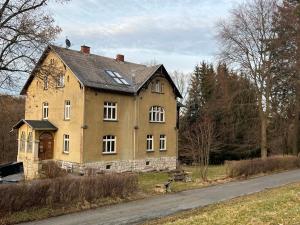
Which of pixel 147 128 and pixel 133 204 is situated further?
pixel 147 128

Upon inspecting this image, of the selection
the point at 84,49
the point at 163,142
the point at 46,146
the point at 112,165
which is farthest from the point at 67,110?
the point at 163,142

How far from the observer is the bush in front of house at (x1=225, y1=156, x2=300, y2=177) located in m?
25.7

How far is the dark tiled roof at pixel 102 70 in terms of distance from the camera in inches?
1128

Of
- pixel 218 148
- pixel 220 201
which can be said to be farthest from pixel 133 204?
pixel 218 148

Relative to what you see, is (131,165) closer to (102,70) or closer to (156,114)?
(156,114)

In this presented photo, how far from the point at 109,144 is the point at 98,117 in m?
2.46

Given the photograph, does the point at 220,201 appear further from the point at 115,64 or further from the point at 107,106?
the point at 115,64

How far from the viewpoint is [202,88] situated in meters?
49.3

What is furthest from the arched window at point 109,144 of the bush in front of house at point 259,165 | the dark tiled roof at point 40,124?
the bush in front of house at point 259,165

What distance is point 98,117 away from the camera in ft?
94.9

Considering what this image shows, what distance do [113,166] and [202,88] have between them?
23.1 metres

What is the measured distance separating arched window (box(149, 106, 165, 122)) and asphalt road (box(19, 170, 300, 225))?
11668 mm

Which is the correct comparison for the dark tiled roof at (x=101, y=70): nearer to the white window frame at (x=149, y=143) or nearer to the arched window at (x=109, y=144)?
the arched window at (x=109, y=144)

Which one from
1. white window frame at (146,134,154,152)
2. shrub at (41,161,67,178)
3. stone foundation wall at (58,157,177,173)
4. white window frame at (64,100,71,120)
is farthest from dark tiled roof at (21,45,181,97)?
shrub at (41,161,67,178)
